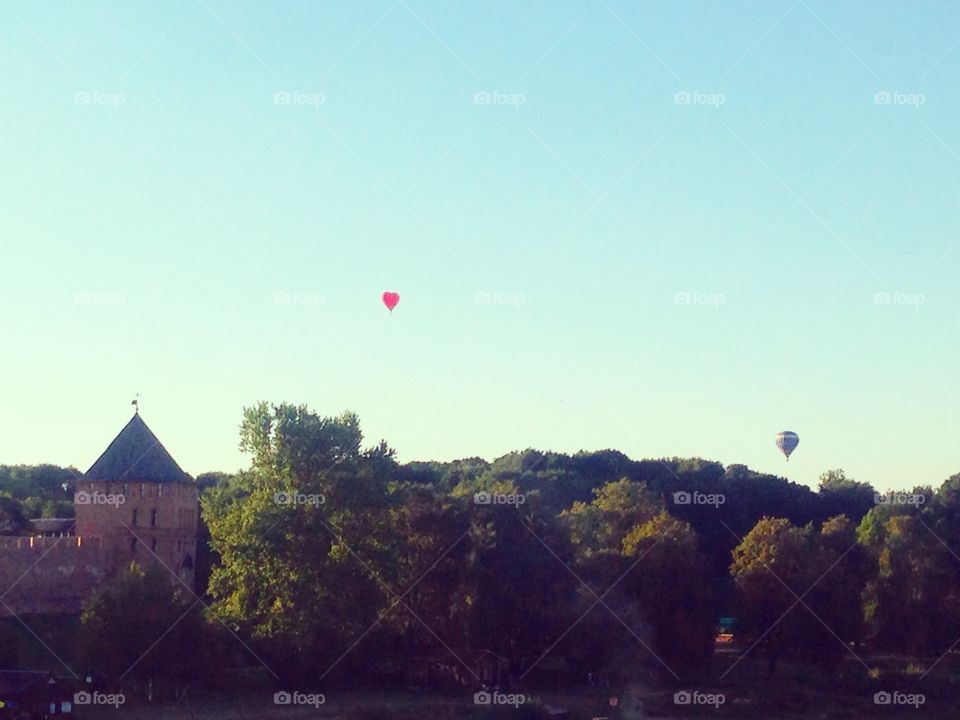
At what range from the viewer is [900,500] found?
74.9 m

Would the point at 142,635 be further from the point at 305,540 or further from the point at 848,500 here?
the point at 848,500

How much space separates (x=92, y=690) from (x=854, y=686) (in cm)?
2892

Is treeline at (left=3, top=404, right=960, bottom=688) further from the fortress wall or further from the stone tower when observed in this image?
the fortress wall

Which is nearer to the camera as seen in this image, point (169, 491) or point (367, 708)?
point (367, 708)

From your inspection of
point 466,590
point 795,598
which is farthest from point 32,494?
point 795,598

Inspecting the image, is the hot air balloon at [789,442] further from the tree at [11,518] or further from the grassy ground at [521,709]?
the tree at [11,518]

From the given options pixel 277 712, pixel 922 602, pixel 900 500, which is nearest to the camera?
pixel 277 712

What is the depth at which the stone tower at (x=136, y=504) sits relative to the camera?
2082 inches

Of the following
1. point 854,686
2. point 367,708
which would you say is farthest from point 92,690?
point 854,686

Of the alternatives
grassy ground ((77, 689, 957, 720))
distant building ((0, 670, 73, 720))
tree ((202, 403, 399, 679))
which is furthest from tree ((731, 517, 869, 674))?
distant building ((0, 670, 73, 720))

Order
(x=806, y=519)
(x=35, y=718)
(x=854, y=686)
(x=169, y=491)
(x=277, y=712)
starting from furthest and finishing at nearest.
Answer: (x=806, y=519) → (x=169, y=491) → (x=854, y=686) → (x=277, y=712) → (x=35, y=718)

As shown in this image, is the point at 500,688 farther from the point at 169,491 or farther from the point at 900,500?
the point at 900,500

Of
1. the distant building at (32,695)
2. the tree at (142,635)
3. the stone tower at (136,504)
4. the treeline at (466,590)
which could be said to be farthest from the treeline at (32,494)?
the distant building at (32,695)

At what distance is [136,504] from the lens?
2087 inches
